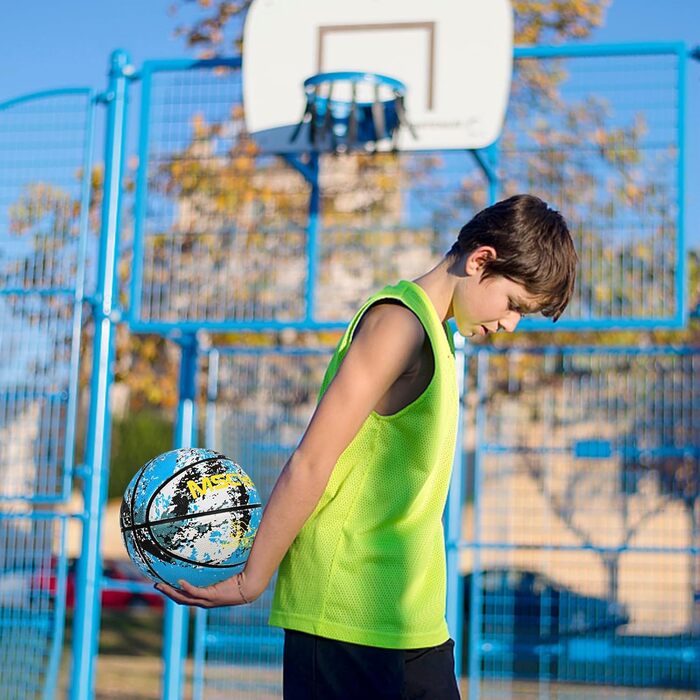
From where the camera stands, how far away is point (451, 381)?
2791 mm

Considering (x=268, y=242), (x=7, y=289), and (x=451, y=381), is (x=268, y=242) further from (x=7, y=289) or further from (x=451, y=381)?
(x=451, y=381)

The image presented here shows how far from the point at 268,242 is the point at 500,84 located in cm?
171

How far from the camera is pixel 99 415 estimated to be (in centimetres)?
702

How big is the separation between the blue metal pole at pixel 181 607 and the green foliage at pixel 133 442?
18.5 metres

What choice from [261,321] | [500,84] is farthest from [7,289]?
[500,84]

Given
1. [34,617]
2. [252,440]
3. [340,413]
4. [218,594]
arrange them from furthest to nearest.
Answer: [252,440] < [34,617] < [218,594] < [340,413]

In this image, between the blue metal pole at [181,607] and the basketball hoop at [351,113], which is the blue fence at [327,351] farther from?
the basketball hoop at [351,113]

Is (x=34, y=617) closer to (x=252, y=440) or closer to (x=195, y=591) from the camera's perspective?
(x=252, y=440)

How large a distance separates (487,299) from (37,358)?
15.8ft

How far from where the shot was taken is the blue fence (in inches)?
276

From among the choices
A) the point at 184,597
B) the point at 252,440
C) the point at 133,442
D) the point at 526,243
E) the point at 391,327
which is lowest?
the point at 184,597

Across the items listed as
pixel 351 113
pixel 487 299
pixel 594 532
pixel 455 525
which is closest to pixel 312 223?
pixel 351 113

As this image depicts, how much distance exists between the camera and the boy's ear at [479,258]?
283 cm

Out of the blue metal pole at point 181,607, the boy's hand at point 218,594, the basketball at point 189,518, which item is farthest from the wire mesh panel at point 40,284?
the boy's hand at point 218,594
